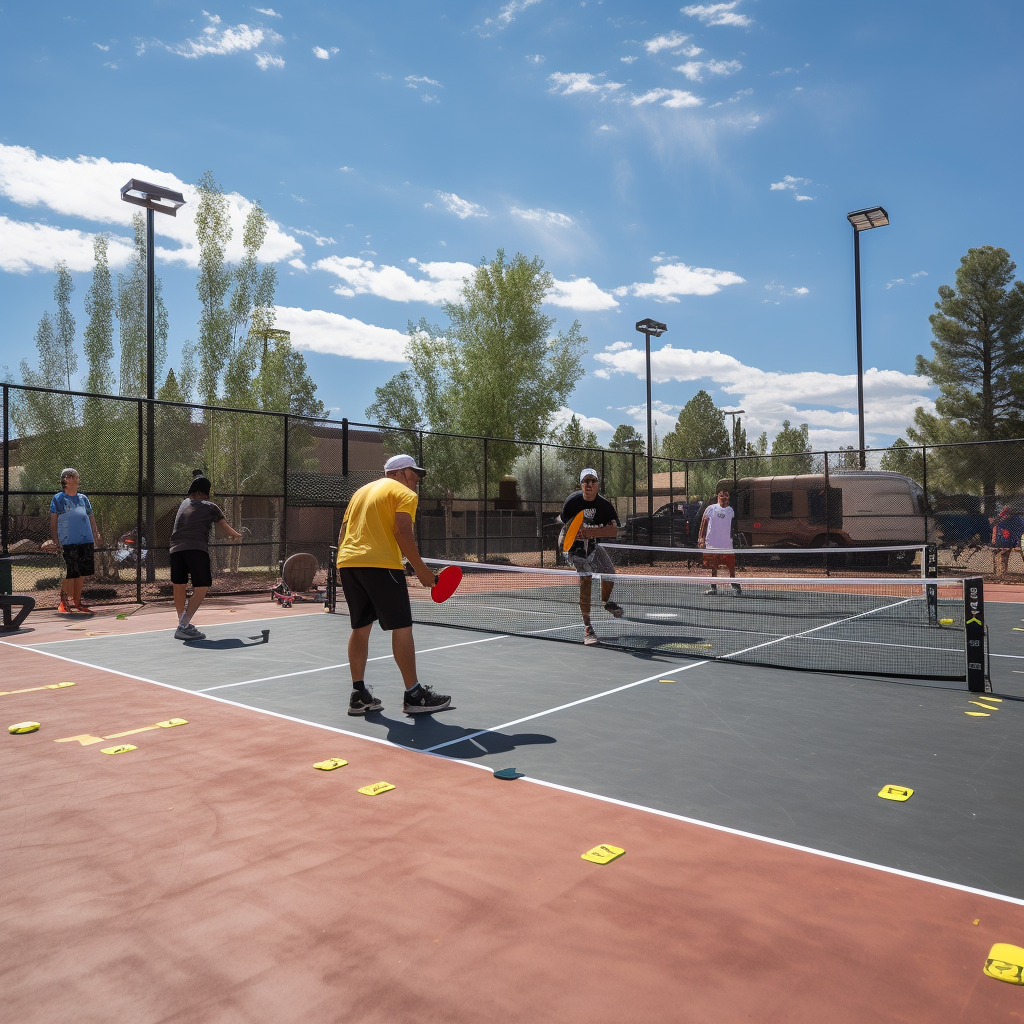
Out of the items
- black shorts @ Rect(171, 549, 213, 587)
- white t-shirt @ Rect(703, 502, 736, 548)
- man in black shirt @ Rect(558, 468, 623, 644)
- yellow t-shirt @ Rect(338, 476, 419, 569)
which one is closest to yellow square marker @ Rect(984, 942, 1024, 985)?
yellow t-shirt @ Rect(338, 476, 419, 569)

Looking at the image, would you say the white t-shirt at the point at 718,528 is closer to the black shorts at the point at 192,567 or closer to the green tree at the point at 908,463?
the black shorts at the point at 192,567

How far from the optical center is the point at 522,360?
31219 millimetres

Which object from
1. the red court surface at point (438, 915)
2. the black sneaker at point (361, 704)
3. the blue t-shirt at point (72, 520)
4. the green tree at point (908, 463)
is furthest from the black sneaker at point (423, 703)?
the green tree at point (908, 463)

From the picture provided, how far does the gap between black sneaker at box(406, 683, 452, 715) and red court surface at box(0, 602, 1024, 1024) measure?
1272 mm

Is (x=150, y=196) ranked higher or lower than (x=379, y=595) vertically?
higher

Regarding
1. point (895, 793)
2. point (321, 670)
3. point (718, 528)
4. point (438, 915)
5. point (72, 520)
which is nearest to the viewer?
point (438, 915)

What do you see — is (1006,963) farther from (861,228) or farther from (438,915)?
(861,228)

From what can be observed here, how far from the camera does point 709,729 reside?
521 cm

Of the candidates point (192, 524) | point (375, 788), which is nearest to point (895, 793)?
point (375, 788)

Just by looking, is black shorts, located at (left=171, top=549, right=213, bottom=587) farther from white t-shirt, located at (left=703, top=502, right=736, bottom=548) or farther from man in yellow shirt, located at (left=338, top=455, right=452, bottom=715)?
white t-shirt, located at (left=703, top=502, right=736, bottom=548)

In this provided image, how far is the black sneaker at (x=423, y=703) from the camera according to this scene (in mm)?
5543

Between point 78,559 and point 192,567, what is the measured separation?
299 cm

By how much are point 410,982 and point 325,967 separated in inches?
11.5

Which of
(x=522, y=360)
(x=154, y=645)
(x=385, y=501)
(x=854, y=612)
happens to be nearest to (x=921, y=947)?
(x=385, y=501)
